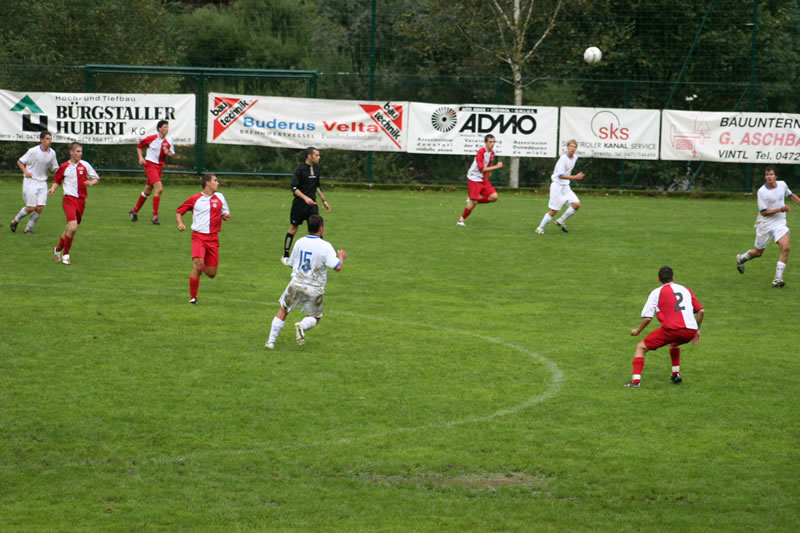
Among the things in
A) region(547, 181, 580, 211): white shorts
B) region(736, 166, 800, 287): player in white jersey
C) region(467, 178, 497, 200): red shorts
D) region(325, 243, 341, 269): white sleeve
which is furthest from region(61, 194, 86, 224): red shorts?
region(736, 166, 800, 287): player in white jersey

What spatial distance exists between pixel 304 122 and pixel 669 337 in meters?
22.3

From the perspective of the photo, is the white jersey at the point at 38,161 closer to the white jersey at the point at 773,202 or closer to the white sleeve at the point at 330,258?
the white sleeve at the point at 330,258

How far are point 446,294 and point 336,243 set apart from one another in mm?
5036

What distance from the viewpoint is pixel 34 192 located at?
2081 centimetres

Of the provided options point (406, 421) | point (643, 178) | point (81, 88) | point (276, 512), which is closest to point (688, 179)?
point (643, 178)

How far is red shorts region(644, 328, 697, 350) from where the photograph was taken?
37.3 ft

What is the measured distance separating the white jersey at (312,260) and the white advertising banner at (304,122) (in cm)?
1984

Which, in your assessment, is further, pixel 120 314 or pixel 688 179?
pixel 688 179

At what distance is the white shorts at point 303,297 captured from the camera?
12727 millimetres

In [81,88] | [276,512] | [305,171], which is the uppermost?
[81,88]

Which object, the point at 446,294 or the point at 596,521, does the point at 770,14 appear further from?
the point at 596,521

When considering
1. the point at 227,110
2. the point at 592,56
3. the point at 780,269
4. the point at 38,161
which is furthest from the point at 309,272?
the point at 592,56

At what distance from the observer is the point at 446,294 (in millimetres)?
17219

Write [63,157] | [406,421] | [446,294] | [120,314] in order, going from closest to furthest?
[406,421], [120,314], [446,294], [63,157]
